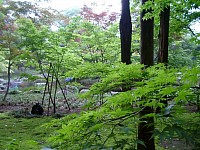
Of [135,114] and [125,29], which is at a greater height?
[125,29]

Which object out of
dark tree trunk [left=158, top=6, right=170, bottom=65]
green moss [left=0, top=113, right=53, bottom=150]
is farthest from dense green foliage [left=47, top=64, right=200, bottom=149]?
dark tree trunk [left=158, top=6, right=170, bottom=65]

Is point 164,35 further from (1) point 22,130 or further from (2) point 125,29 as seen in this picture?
(1) point 22,130

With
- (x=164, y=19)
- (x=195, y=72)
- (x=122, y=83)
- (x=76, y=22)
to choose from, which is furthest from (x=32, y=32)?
(x=195, y=72)

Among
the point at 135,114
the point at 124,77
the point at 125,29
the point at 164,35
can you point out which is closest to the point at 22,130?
the point at 125,29

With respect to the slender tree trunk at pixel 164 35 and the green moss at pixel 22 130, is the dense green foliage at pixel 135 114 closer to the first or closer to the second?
the green moss at pixel 22 130

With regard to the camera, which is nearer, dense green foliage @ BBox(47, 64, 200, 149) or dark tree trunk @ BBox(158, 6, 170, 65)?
dense green foliage @ BBox(47, 64, 200, 149)

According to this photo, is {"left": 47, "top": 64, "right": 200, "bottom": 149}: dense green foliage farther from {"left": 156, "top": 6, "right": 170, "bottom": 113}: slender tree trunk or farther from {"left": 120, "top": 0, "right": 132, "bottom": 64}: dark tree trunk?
{"left": 156, "top": 6, "right": 170, "bottom": 113}: slender tree trunk

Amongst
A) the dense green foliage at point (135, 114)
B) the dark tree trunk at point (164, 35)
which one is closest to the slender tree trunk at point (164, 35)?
the dark tree trunk at point (164, 35)

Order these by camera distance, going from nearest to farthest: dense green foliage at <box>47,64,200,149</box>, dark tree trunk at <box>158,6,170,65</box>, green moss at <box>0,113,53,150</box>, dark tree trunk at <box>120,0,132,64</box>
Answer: dense green foliage at <box>47,64,200,149</box> → dark tree trunk at <box>120,0,132,64</box> → green moss at <box>0,113,53,150</box> → dark tree trunk at <box>158,6,170,65</box>

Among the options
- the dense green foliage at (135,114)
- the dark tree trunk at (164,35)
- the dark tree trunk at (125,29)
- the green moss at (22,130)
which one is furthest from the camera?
the dark tree trunk at (164,35)

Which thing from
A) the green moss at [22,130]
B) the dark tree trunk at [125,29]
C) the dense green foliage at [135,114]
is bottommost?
the green moss at [22,130]

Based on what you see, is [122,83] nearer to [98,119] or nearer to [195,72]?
[98,119]

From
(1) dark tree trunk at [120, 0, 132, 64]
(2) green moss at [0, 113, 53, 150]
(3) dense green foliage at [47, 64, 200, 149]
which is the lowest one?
(2) green moss at [0, 113, 53, 150]

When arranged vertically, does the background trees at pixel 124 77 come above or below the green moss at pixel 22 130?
above
